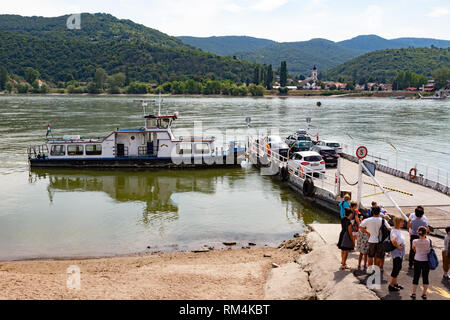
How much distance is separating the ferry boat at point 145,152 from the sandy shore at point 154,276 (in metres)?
16.0

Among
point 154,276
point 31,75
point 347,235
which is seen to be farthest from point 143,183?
point 31,75

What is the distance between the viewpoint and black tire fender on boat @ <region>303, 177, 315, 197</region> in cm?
2078

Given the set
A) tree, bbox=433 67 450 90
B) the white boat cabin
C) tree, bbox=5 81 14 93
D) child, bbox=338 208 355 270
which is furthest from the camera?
tree, bbox=433 67 450 90

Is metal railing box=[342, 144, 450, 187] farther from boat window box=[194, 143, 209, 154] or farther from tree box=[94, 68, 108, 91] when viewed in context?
tree box=[94, 68, 108, 91]

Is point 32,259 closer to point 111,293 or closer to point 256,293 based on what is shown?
point 111,293

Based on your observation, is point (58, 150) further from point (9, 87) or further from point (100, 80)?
point (9, 87)

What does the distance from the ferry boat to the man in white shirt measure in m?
21.4

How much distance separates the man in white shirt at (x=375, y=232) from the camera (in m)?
9.03

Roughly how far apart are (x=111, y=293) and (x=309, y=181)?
43.8 feet

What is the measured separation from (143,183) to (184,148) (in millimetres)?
5212

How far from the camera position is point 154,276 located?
38.0 feet

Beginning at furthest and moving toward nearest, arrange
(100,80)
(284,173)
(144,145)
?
1. (100,80)
2. (144,145)
3. (284,173)

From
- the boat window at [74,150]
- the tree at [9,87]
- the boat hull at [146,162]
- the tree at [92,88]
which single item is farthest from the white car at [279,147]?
the tree at [9,87]

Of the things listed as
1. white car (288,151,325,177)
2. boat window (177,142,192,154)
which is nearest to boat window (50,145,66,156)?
boat window (177,142,192,154)
